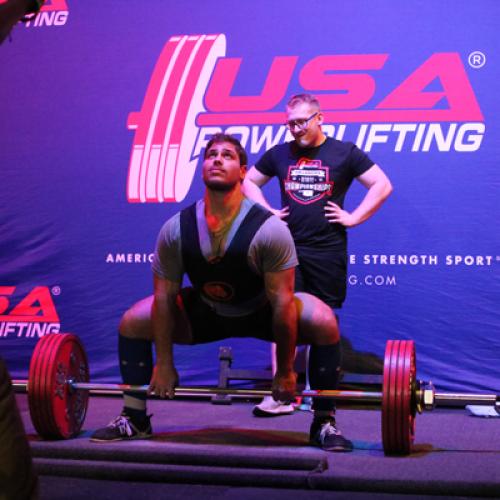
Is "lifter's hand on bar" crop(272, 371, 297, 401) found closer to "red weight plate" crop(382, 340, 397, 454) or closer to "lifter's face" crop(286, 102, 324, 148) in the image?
"red weight plate" crop(382, 340, 397, 454)

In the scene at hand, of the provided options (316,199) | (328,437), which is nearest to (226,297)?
(328,437)

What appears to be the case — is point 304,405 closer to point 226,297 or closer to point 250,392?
point 250,392

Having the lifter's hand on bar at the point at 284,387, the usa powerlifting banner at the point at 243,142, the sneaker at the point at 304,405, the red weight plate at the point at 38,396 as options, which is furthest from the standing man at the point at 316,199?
the red weight plate at the point at 38,396

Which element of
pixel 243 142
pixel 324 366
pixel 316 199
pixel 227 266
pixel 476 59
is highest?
pixel 476 59

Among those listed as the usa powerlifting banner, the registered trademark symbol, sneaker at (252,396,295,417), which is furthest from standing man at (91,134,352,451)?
the registered trademark symbol

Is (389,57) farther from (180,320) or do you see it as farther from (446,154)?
(180,320)

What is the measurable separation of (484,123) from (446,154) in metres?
0.28

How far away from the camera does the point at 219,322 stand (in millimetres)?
3430

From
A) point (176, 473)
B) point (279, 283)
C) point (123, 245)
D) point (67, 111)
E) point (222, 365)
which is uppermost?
point (67, 111)

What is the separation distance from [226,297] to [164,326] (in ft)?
0.87

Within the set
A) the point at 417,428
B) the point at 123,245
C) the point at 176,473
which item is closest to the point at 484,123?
the point at 417,428

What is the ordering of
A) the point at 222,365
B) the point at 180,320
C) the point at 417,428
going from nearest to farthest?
the point at 180,320
the point at 417,428
the point at 222,365

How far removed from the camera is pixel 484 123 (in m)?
4.94

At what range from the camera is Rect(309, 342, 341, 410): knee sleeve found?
3.45 metres
